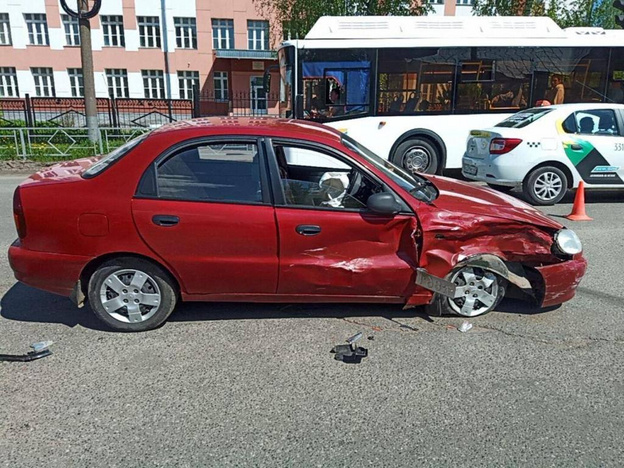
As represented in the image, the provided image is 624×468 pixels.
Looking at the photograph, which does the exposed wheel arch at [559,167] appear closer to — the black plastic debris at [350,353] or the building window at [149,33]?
the black plastic debris at [350,353]

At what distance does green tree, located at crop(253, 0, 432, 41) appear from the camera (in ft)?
52.9

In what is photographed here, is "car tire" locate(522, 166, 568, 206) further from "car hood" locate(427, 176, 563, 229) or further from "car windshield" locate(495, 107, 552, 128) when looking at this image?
"car hood" locate(427, 176, 563, 229)

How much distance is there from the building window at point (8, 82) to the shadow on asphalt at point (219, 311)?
35662 mm

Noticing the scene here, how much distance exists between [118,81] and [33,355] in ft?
112

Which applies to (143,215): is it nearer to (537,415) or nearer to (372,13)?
(537,415)

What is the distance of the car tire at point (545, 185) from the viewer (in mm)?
7902

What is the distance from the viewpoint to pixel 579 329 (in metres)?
3.72

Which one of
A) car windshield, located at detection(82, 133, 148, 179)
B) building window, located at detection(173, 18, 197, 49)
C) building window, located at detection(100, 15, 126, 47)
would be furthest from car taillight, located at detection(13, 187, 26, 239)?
building window, located at detection(100, 15, 126, 47)

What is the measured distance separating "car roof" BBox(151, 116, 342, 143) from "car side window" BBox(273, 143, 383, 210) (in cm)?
13

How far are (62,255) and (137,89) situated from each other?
108 feet

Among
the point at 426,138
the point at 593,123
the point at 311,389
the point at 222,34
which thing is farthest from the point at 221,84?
the point at 311,389

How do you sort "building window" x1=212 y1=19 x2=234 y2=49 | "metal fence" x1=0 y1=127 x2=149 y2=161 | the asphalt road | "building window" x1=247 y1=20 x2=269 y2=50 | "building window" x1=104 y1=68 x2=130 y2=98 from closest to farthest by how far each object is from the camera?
the asphalt road
"metal fence" x1=0 y1=127 x2=149 y2=161
"building window" x1=104 y1=68 x2=130 y2=98
"building window" x1=212 y1=19 x2=234 y2=49
"building window" x1=247 y1=20 x2=269 y2=50

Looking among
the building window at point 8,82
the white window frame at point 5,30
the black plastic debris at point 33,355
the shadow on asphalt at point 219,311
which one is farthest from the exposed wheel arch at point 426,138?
the white window frame at point 5,30

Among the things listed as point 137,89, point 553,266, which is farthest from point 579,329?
point 137,89
